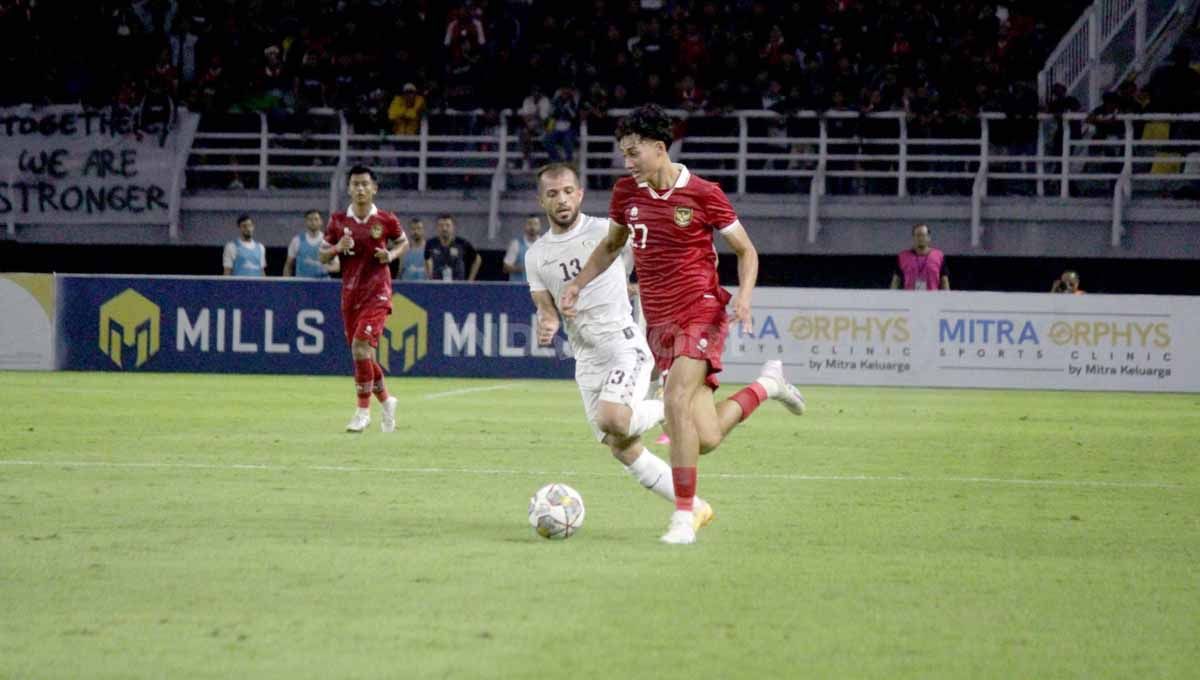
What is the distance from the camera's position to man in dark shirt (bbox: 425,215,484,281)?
82.2 feet

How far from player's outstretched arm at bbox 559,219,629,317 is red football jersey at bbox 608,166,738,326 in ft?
0.25

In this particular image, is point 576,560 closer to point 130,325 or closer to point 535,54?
point 130,325

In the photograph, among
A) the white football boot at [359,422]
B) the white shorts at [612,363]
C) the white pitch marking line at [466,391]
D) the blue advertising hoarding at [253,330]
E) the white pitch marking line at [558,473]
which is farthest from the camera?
the blue advertising hoarding at [253,330]

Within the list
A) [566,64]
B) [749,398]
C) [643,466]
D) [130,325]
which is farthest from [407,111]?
[643,466]

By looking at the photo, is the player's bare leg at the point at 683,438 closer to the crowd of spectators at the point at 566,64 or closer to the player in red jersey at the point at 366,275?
the player in red jersey at the point at 366,275

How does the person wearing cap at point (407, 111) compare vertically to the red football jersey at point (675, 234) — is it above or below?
above

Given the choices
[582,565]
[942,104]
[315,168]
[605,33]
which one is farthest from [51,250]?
[582,565]

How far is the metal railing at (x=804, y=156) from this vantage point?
28.1m

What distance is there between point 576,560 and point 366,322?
7699 mm

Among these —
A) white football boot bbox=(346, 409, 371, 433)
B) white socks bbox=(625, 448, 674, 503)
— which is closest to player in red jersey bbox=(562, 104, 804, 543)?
white socks bbox=(625, 448, 674, 503)

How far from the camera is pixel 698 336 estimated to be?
841 centimetres

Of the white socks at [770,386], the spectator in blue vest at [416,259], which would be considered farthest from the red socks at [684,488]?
the spectator in blue vest at [416,259]

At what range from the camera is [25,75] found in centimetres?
3072

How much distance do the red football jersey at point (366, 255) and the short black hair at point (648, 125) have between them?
263 inches
